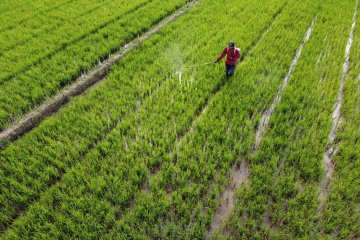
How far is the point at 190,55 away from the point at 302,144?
301cm

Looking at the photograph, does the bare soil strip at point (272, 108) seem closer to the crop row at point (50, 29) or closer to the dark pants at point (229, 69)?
the dark pants at point (229, 69)

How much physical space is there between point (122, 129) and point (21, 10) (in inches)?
248

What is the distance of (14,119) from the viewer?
4.04 m

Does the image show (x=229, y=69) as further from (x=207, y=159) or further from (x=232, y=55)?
(x=207, y=159)

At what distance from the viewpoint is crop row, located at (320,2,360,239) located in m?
2.62

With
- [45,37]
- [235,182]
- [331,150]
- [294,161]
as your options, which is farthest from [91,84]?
[331,150]

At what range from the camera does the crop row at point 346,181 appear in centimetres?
262

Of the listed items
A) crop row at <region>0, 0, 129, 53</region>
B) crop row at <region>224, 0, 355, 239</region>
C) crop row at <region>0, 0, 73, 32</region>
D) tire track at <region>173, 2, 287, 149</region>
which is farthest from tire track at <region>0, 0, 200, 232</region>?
crop row at <region>0, 0, 73, 32</region>

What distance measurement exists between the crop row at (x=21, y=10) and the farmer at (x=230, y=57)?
226 inches

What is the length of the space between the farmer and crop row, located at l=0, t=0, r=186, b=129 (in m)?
2.63

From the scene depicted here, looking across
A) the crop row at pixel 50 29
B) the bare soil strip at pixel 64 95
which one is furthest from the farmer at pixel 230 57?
the crop row at pixel 50 29

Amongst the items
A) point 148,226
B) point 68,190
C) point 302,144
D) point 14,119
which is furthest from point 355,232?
point 14,119

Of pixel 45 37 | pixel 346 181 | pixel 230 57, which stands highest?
pixel 45 37

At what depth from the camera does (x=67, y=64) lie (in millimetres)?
5125
